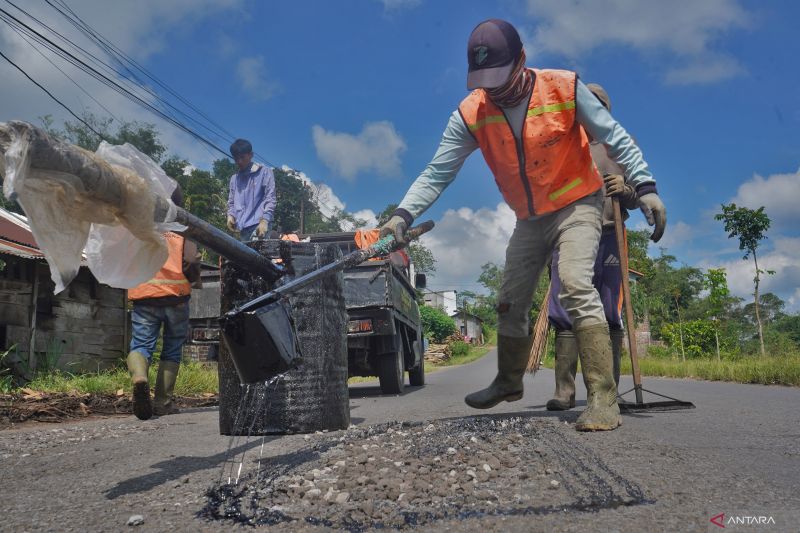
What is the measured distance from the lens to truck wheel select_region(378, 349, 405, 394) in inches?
293

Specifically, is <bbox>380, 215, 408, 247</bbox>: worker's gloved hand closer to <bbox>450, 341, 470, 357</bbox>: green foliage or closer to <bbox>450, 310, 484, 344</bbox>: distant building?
<bbox>450, 341, 470, 357</bbox>: green foliage

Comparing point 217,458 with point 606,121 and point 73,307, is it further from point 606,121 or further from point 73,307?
point 73,307

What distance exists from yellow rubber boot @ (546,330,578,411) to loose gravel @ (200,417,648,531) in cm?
138

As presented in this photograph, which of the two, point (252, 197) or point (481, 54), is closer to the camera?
point (481, 54)

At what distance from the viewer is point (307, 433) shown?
3.13 metres

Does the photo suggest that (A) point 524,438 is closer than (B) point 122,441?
Yes

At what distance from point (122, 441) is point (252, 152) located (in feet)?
14.2

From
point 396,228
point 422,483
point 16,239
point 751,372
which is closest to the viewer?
point 422,483

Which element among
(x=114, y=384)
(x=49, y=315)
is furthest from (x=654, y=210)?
(x=49, y=315)

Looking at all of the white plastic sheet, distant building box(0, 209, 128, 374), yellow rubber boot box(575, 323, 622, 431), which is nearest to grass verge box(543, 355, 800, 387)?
yellow rubber boot box(575, 323, 622, 431)

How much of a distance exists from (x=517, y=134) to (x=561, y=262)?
76 centimetres

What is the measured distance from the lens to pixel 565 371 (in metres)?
4.23

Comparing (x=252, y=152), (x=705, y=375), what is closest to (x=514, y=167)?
(x=252, y=152)

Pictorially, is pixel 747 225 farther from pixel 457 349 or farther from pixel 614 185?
pixel 457 349
